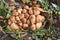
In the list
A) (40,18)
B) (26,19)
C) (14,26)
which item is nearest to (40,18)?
(40,18)

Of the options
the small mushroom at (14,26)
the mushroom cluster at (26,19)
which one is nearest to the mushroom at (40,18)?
the mushroom cluster at (26,19)

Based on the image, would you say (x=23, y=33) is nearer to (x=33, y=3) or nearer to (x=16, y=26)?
(x=16, y=26)

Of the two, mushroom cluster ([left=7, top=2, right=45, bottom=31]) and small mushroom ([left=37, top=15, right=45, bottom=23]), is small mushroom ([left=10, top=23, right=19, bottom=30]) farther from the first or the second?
small mushroom ([left=37, top=15, right=45, bottom=23])

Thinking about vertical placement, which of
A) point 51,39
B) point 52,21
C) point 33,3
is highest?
point 33,3

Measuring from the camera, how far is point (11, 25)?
2.28 meters

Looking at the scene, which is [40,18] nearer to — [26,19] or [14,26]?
[26,19]

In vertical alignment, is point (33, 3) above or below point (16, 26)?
above

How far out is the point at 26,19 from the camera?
7.59ft

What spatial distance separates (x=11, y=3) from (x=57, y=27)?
456 millimetres

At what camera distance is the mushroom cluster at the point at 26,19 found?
2289mm

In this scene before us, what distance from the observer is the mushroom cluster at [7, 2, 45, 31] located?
2.29 m

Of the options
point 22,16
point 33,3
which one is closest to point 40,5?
point 33,3

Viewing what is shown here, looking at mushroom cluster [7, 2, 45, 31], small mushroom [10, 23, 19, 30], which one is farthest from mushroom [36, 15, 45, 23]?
small mushroom [10, 23, 19, 30]

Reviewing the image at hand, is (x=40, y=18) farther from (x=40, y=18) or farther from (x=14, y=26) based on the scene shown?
A: (x=14, y=26)
